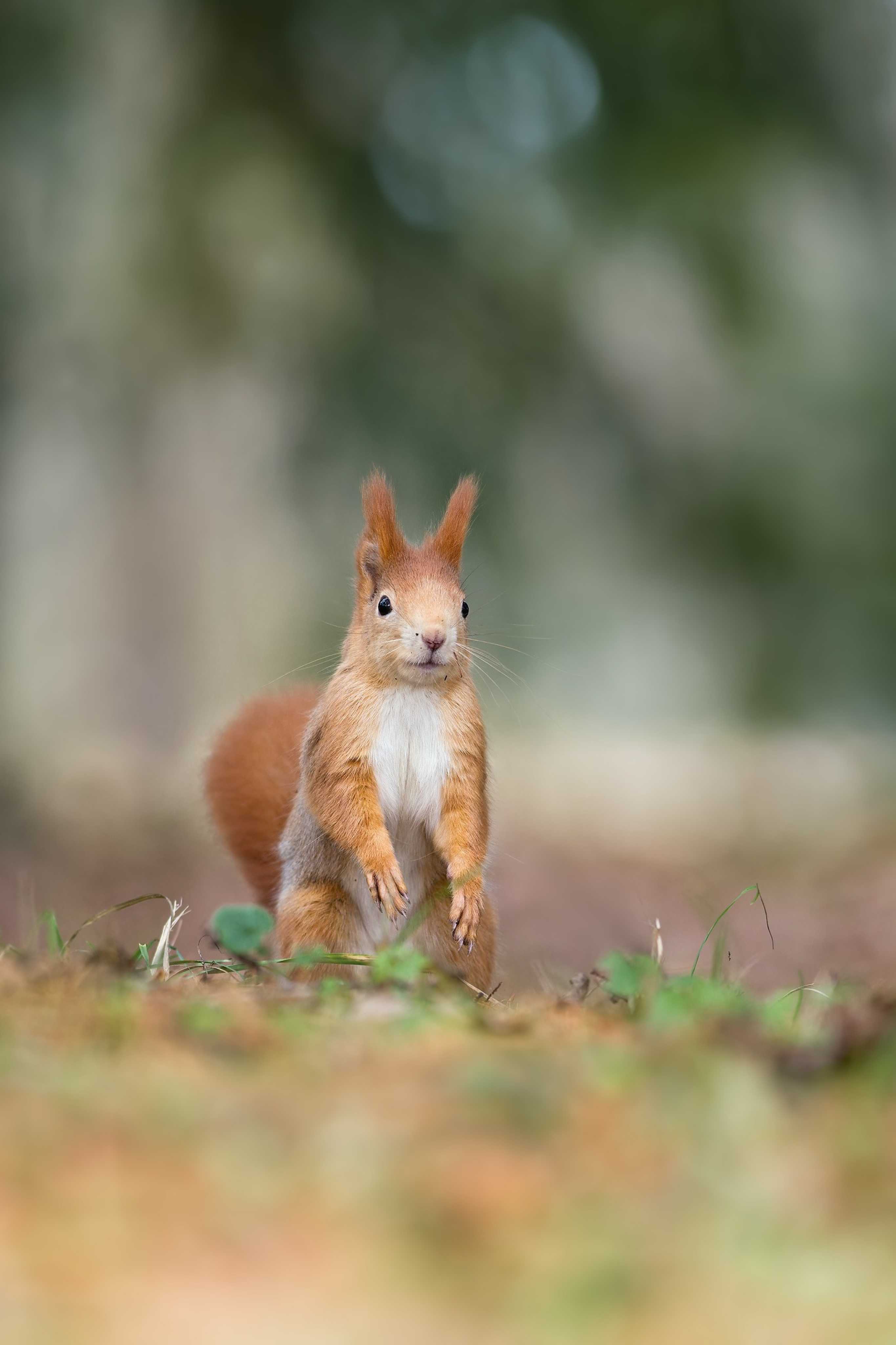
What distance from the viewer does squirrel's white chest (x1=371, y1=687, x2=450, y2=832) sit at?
8.54 ft

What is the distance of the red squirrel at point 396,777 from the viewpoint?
256 cm

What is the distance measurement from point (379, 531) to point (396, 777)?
519mm

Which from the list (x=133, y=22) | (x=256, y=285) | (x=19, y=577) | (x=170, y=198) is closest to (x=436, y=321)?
(x=256, y=285)

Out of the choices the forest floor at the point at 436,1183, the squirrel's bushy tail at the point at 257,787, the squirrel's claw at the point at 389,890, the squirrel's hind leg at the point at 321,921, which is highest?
the squirrel's bushy tail at the point at 257,787

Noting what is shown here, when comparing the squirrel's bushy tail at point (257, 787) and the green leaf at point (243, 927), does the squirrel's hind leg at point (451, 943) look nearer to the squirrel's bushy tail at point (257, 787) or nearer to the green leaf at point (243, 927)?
the squirrel's bushy tail at point (257, 787)

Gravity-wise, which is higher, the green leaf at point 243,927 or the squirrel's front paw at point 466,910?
the squirrel's front paw at point 466,910

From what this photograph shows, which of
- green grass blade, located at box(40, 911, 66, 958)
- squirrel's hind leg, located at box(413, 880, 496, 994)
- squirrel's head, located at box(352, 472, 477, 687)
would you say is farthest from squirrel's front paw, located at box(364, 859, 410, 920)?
green grass blade, located at box(40, 911, 66, 958)

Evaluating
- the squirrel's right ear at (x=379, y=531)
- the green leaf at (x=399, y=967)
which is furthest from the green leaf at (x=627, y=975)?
the squirrel's right ear at (x=379, y=531)

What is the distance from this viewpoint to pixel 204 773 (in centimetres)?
325

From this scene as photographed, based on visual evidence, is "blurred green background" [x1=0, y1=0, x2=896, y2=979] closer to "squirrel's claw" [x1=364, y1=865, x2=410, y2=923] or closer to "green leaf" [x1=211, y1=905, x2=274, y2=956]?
"squirrel's claw" [x1=364, y1=865, x2=410, y2=923]

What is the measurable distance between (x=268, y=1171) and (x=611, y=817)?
703cm

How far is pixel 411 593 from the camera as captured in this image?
265 cm

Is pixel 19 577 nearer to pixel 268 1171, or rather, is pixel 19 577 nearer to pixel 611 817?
pixel 611 817

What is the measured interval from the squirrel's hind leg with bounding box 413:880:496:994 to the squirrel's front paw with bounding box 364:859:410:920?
0.10 metres
